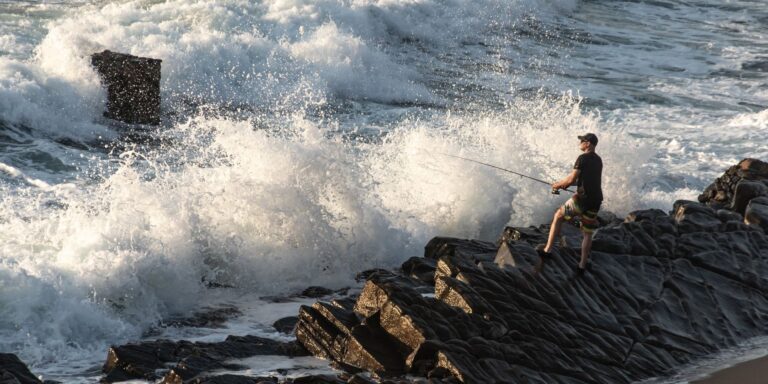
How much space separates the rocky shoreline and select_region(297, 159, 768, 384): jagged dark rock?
0.04 feet

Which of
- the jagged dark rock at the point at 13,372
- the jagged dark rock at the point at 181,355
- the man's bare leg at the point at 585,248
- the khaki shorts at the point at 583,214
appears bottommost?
the jagged dark rock at the point at 181,355

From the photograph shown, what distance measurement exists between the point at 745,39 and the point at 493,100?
1082 cm

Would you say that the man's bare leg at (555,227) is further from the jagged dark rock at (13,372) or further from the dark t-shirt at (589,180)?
the jagged dark rock at (13,372)

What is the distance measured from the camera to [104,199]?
38.3 ft

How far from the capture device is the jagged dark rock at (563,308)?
804cm

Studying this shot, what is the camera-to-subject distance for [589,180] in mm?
9539

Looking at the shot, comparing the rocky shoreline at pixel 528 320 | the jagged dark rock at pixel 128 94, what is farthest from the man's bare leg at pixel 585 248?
the jagged dark rock at pixel 128 94

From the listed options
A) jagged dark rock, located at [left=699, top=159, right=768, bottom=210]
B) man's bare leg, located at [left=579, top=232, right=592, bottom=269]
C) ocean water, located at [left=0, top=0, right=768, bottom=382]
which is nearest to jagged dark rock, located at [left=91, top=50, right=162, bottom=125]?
ocean water, located at [left=0, top=0, right=768, bottom=382]

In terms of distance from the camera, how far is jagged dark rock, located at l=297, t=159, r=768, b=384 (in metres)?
8.04

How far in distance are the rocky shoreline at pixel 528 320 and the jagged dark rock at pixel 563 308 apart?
0.04ft

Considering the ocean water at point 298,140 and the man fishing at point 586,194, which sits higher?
the man fishing at point 586,194

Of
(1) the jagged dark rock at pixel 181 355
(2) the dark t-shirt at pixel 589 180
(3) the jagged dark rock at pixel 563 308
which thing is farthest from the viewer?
(2) the dark t-shirt at pixel 589 180

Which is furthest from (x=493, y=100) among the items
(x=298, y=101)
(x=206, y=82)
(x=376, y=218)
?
(x=376, y=218)

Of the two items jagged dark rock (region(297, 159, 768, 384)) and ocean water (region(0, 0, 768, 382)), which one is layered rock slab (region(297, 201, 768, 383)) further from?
ocean water (region(0, 0, 768, 382))
